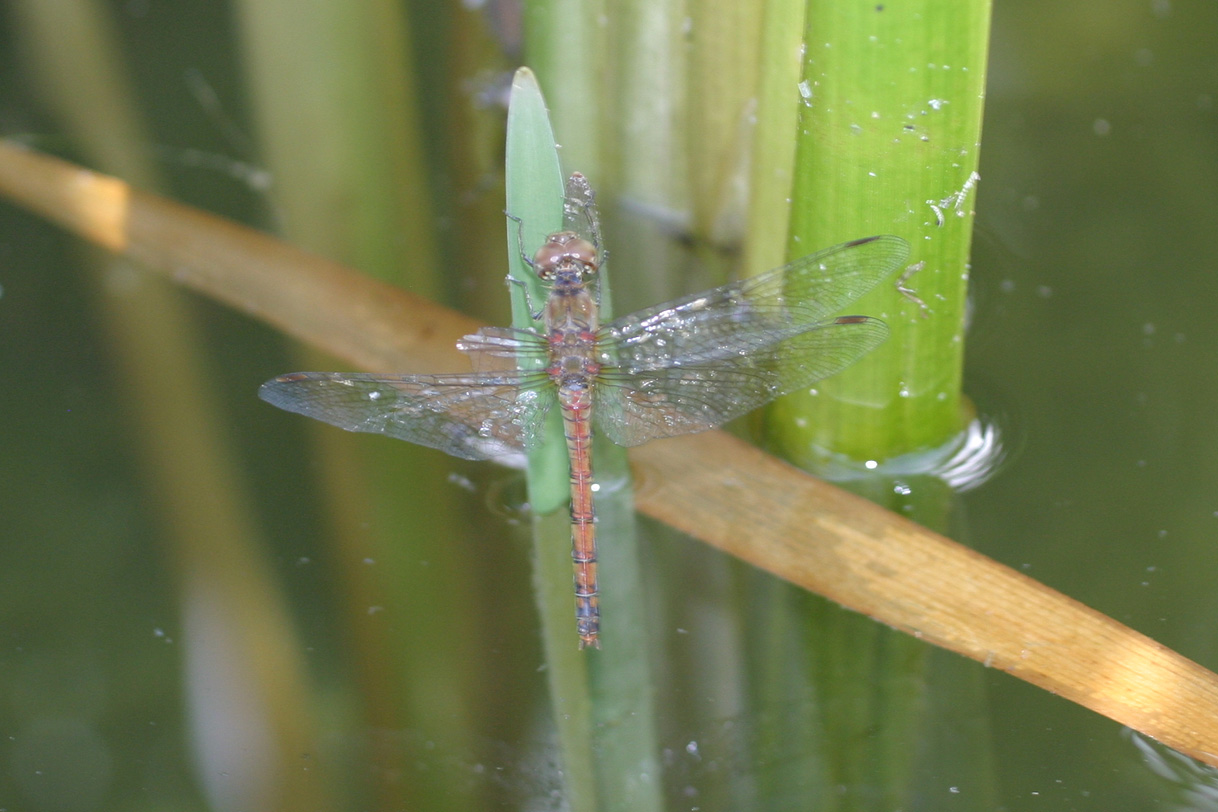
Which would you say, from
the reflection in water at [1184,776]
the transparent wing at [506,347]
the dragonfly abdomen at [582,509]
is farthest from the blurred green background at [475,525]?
the transparent wing at [506,347]

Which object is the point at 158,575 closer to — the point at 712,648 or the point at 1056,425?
the point at 712,648

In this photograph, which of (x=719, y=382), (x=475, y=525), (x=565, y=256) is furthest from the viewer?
(x=475, y=525)

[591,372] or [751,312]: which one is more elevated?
[751,312]

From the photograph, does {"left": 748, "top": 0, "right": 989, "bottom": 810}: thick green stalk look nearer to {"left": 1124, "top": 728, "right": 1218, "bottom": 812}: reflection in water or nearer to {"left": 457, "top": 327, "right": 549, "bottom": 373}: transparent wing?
{"left": 1124, "top": 728, "right": 1218, "bottom": 812}: reflection in water

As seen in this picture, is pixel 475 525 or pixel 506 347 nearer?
pixel 506 347

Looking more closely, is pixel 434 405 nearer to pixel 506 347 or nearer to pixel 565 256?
pixel 506 347

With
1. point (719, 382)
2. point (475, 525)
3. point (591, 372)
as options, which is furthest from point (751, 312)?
point (475, 525)
